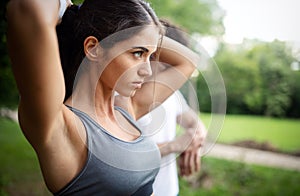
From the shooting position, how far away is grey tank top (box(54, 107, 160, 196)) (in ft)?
2.52

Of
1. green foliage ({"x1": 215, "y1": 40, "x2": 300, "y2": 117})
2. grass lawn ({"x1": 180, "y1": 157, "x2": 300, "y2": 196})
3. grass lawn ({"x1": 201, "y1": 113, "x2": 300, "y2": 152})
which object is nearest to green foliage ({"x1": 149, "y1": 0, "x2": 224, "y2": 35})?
green foliage ({"x1": 215, "y1": 40, "x2": 300, "y2": 117})

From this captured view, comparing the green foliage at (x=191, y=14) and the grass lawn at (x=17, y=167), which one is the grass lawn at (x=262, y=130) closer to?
the green foliage at (x=191, y=14)

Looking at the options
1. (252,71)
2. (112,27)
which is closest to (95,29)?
(112,27)

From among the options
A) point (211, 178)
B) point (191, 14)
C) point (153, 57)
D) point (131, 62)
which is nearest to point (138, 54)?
point (131, 62)

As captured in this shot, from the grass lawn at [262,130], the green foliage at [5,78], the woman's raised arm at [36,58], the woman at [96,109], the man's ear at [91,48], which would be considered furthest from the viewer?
the grass lawn at [262,130]

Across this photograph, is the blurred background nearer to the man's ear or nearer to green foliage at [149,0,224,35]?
green foliage at [149,0,224,35]

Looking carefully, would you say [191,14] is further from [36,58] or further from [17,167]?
[36,58]

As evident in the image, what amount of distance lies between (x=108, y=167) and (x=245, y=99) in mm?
5025

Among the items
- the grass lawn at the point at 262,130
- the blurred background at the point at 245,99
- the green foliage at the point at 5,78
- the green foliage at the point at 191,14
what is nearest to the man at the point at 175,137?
the green foliage at the point at 5,78

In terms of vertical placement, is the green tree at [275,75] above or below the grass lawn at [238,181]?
above

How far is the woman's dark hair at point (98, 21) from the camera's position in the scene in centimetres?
80

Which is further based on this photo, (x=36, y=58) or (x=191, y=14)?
(x=191, y=14)

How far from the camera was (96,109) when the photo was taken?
851mm

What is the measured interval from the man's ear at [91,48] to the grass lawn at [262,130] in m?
5.01
